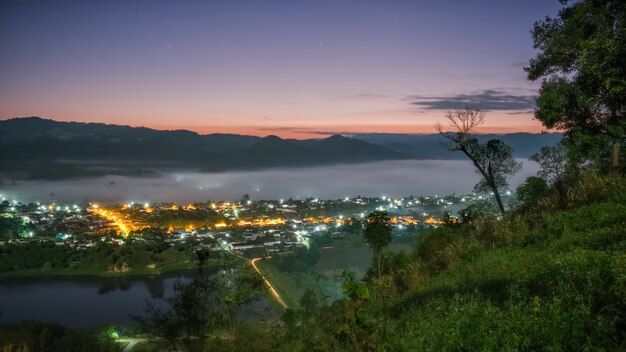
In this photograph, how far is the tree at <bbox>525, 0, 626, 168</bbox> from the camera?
1323cm

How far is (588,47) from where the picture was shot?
21.6ft

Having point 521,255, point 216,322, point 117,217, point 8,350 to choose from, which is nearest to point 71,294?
point 8,350

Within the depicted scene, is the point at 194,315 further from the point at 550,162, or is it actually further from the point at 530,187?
the point at 550,162

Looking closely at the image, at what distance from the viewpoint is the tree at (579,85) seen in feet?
43.4

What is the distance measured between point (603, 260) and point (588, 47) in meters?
3.79

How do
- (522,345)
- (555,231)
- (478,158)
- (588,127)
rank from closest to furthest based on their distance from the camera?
(522,345) < (555,231) < (588,127) < (478,158)

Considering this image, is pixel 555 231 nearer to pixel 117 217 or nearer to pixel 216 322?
pixel 216 322

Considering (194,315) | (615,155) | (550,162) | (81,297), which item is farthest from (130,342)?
(615,155)

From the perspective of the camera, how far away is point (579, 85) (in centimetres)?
1427

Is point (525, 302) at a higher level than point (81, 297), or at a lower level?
higher

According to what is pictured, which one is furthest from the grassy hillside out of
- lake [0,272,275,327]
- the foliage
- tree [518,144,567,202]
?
lake [0,272,275,327]

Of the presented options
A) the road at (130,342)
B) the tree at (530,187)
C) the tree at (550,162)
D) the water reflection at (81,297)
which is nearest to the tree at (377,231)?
the tree at (530,187)

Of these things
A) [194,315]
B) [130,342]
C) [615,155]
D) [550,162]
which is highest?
[615,155]

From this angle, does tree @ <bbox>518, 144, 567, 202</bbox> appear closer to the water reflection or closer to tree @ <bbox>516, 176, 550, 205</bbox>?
tree @ <bbox>516, 176, 550, 205</bbox>
